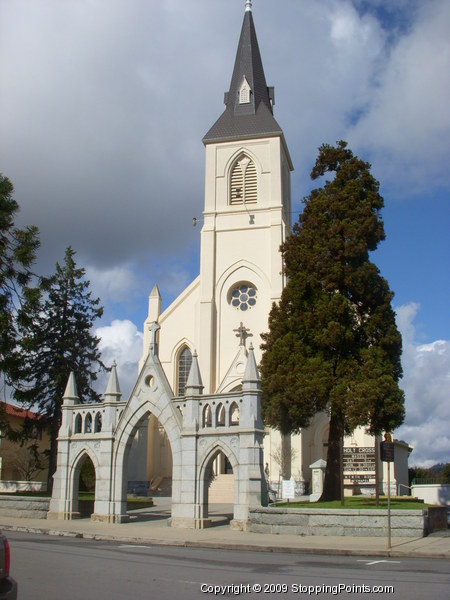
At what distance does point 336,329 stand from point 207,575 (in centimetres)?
1302

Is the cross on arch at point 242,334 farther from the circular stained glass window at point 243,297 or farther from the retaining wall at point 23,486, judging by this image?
the retaining wall at point 23,486

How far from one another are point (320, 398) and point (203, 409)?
4013 mm

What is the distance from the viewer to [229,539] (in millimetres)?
17219

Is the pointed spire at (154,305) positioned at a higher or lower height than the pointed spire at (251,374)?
higher

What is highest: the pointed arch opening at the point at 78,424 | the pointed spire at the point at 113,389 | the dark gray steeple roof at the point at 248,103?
the dark gray steeple roof at the point at 248,103

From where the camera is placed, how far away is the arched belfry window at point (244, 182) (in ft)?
145

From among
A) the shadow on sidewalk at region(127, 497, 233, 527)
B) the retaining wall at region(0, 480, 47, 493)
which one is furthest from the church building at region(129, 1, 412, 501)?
the retaining wall at region(0, 480, 47, 493)

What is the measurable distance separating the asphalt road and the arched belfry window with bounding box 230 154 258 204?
31862 mm

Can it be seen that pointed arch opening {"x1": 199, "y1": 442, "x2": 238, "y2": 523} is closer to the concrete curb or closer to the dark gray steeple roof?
the concrete curb

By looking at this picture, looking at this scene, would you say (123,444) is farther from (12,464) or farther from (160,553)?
(12,464)

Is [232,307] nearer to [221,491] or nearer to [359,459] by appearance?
[221,491]

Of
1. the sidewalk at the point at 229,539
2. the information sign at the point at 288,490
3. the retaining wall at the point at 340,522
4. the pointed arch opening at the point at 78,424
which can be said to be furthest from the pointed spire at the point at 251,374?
the pointed arch opening at the point at 78,424

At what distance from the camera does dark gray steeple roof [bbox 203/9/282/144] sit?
1789 inches

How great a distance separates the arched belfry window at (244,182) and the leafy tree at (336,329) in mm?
19195
